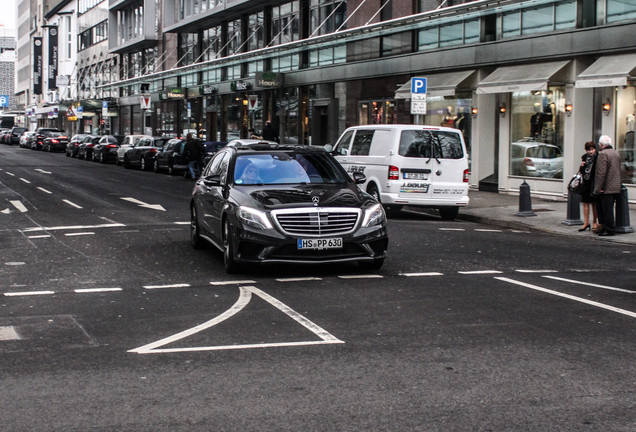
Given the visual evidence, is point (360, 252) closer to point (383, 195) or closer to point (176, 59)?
point (383, 195)

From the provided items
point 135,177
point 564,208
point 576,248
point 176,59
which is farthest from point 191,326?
point 176,59

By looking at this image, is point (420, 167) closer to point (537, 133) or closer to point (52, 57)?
point (537, 133)

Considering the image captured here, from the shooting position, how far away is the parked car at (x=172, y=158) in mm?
33281

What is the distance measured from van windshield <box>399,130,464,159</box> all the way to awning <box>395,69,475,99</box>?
7851mm

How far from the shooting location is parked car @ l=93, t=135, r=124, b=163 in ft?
152

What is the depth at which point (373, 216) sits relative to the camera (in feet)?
33.6

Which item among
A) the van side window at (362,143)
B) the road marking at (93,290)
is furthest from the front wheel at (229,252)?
the van side window at (362,143)

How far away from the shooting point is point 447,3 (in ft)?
89.3

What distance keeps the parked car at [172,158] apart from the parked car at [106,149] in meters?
11.3

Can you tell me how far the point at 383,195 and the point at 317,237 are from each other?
8579mm

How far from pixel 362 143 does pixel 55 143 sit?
5016 cm

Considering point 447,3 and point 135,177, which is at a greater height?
point 447,3

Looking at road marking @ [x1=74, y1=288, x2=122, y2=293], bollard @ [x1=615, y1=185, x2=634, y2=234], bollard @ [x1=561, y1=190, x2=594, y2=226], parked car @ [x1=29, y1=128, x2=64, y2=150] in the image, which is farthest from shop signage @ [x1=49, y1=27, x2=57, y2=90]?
road marking @ [x1=74, y1=288, x2=122, y2=293]

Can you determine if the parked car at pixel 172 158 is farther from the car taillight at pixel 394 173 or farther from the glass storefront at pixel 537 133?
the car taillight at pixel 394 173
